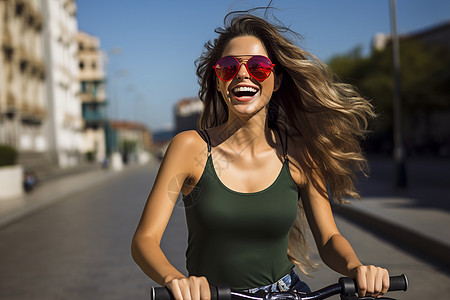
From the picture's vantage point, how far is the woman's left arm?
199 cm

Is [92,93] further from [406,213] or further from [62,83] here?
[406,213]

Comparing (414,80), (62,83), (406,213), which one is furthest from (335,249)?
(414,80)

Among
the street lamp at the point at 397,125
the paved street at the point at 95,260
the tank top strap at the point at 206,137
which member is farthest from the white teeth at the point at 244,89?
the street lamp at the point at 397,125

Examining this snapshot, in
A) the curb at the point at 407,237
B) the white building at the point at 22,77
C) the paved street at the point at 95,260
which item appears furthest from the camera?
the white building at the point at 22,77

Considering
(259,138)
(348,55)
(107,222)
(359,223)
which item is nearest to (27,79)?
(107,222)

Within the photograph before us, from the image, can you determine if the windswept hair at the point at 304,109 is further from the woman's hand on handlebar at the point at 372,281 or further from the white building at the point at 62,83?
the white building at the point at 62,83

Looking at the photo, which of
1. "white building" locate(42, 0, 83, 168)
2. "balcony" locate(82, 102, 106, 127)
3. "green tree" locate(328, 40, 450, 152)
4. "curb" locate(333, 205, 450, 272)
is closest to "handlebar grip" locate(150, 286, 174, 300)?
"curb" locate(333, 205, 450, 272)

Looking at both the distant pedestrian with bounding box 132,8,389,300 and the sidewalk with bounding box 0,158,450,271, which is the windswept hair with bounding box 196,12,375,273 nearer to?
the distant pedestrian with bounding box 132,8,389,300

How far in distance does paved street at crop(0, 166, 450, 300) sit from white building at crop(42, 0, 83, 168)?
1189 inches

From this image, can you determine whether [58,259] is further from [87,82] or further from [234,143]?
[87,82]

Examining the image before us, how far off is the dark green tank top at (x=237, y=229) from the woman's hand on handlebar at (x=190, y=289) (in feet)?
1.16

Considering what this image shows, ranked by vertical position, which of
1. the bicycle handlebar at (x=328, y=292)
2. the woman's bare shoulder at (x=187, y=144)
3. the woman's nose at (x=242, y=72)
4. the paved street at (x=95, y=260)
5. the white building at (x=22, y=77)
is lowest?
the paved street at (x=95, y=260)

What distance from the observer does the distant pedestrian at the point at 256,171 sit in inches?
85.0

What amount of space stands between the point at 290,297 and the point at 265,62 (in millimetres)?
Result: 889
